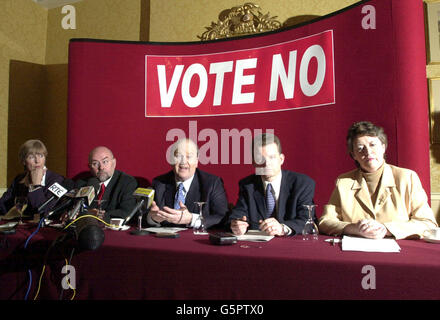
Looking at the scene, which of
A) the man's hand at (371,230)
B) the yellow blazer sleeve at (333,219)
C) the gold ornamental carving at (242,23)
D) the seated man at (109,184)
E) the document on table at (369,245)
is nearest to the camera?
the document on table at (369,245)

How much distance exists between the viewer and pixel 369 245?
4.50 ft

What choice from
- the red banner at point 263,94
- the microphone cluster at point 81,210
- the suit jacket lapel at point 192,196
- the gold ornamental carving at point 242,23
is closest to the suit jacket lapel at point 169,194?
the suit jacket lapel at point 192,196

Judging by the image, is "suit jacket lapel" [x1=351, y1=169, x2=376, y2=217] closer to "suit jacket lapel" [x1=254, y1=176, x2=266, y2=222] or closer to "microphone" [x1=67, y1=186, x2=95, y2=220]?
"suit jacket lapel" [x1=254, y1=176, x2=266, y2=222]

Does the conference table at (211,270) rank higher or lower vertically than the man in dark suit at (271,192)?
lower

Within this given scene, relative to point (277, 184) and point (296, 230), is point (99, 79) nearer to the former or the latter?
point (277, 184)

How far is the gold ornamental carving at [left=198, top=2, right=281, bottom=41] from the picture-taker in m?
3.37

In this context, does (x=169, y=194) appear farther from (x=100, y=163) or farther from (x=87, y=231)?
(x=87, y=231)

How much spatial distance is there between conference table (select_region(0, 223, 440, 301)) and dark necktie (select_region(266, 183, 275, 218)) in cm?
40

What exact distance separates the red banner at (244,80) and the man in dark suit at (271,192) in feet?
3.07

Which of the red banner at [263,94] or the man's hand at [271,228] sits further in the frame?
the red banner at [263,94]

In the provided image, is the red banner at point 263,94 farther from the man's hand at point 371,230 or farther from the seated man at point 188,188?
the man's hand at point 371,230

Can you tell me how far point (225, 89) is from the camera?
126 inches

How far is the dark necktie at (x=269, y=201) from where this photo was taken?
2049 mm
